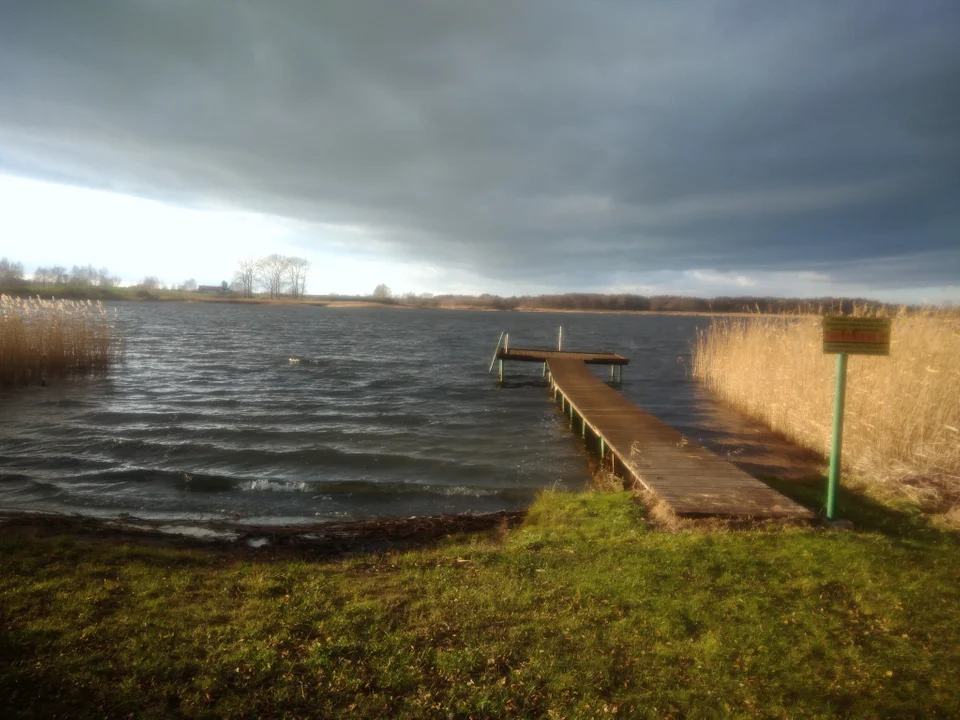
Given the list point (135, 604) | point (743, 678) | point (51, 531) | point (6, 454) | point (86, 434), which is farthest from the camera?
point (86, 434)

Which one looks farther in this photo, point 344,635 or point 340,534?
point 340,534

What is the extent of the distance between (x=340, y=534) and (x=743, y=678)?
5394mm

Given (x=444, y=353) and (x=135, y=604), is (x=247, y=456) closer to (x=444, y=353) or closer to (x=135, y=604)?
(x=135, y=604)

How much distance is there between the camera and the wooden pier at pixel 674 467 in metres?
7.04

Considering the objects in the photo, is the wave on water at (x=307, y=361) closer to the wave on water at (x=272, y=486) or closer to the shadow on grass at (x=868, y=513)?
the wave on water at (x=272, y=486)

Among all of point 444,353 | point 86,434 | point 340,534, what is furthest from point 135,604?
point 444,353

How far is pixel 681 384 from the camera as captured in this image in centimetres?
2577

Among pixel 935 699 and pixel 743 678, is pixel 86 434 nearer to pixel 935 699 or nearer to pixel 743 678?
pixel 743 678

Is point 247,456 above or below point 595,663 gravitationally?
below

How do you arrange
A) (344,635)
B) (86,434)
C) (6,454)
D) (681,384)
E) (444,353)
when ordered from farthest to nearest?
(444,353) → (681,384) → (86,434) → (6,454) → (344,635)

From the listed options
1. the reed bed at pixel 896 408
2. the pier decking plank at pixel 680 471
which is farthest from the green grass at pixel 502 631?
the reed bed at pixel 896 408

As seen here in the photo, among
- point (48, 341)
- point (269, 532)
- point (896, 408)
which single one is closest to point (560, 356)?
point (896, 408)

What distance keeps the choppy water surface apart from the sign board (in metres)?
5.30

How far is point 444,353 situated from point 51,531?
110 ft
